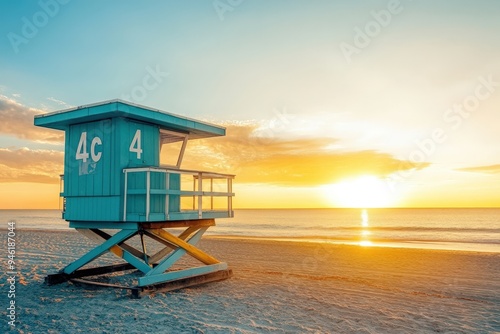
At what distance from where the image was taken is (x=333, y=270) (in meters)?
13.2

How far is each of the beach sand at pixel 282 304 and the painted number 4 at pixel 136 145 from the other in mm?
3266

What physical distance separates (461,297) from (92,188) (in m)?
9.16

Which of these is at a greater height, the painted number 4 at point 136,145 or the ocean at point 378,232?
→ the painted number 4 at point 136,145

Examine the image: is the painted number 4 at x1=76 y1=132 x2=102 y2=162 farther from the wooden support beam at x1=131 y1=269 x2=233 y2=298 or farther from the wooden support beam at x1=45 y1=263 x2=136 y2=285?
the wooden support beam at x1=131 y1=269 x2=233 y2=298

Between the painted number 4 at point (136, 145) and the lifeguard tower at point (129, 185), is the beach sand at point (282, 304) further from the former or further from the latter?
the painted number 4 at point (136, 145)

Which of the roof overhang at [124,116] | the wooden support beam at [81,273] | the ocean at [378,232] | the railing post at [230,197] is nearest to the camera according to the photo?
the roof overhang at [124,116]

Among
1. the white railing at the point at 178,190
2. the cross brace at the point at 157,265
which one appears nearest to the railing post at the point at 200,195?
the white railing at the point at 178,190

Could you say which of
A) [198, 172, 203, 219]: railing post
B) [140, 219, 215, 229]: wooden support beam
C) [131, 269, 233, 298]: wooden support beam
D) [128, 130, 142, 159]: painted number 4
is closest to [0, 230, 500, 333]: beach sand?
[131, 269, 233, 298]: wooden support beam

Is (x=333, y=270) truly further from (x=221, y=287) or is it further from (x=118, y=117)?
(x=118, y=117)

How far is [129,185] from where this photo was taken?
892 cm

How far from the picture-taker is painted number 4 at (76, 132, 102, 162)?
9209 millimetres

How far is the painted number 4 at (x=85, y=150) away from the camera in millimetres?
9209

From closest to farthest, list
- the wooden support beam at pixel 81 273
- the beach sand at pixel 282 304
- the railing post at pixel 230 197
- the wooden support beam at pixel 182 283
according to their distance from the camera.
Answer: the beach sand at pixel 282 304 < the wooden support beam at pixel 182 283 < the wooden support beam at pixel 81 273 < the railing post at pixel 230 197

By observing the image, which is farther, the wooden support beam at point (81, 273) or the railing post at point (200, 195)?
the wooden support beam at point (81, 273)
